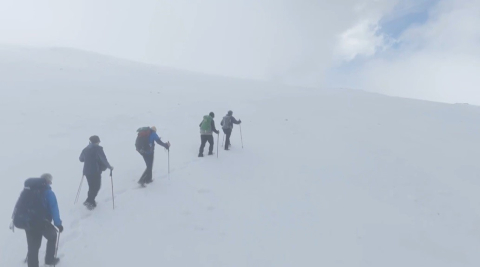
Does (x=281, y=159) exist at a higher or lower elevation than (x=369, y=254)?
higher

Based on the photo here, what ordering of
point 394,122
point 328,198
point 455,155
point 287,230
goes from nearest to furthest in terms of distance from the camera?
point 287,230 → point 328,198 → point 455,155 → point 394,122

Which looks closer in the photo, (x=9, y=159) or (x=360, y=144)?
(x=9, y=159)

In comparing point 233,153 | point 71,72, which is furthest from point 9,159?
point 71,72

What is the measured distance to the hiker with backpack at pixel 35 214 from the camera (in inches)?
245

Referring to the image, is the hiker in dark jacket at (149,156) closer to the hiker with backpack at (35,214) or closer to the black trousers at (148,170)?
the black trousers at (148,170)

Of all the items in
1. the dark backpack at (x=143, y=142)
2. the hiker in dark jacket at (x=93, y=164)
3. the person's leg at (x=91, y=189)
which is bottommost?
the person's leg at (x=91, y=189)

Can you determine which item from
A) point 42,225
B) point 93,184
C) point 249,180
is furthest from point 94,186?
point 249,180

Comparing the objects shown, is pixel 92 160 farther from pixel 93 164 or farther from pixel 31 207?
pixel 31 207

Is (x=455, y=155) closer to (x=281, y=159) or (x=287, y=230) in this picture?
(x=281, y=159)

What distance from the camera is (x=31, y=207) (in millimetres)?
6246

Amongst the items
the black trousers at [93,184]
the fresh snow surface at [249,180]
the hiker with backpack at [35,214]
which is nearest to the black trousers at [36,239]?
the hiker with backpack at [35,214]

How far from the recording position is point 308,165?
46.5 ft

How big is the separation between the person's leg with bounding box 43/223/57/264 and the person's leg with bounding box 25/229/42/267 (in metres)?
→ 0.13

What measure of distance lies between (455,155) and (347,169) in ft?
22.0
